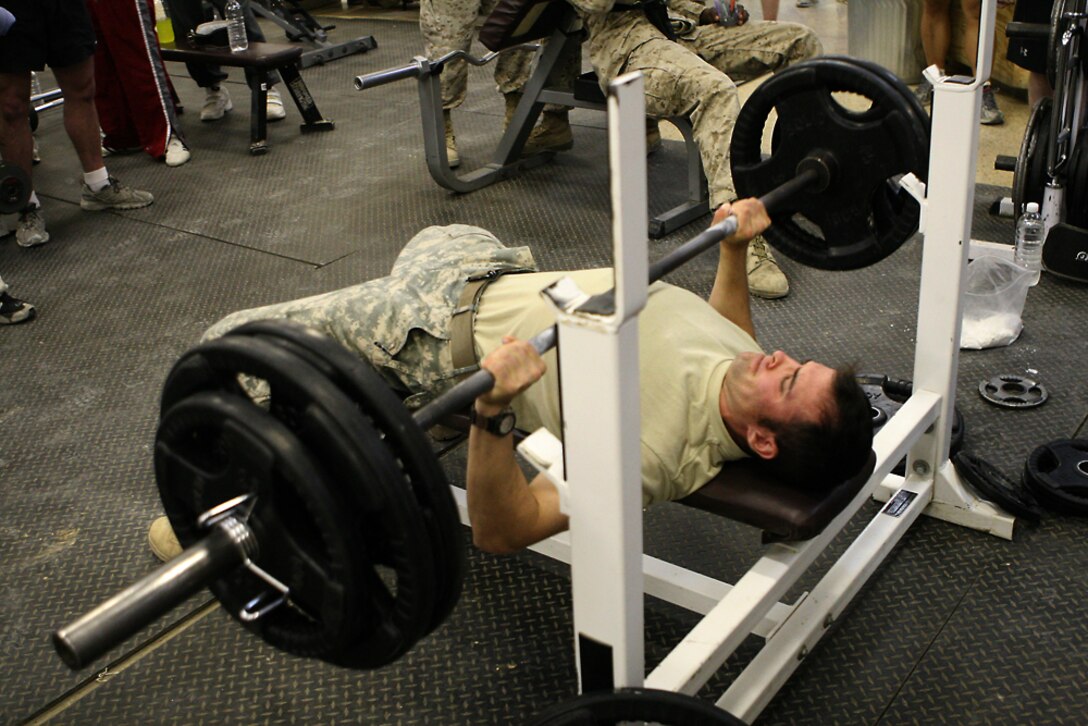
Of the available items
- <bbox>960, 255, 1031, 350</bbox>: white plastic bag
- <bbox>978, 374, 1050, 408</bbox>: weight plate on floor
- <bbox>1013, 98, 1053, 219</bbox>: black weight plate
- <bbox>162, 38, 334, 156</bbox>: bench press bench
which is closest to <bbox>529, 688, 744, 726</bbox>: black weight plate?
<bbox>978, 374, 1050, 408</bbox>: weight plate on floor

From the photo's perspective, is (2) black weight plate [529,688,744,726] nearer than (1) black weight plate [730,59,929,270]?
Yes

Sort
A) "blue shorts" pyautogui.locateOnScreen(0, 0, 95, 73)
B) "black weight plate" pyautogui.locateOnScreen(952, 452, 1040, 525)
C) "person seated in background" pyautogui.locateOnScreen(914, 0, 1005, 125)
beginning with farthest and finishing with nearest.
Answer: "person seated in background" pyautogui.locateOnScreen(914, 0, 1005, 125), "blue shorts" pyautogui.locateOnScreen(0, 0, 95, 73), "black weight plate" pyautogui.locateOnScreen(952, 452, 1040, 525)

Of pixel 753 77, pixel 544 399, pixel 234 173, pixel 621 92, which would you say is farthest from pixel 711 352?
pixel 234 173

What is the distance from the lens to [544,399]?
65.0 inches

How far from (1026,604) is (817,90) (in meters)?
0.94

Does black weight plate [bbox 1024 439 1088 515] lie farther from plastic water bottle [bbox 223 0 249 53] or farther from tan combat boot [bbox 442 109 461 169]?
plastic water bottle [bbox 223 0 249 53]

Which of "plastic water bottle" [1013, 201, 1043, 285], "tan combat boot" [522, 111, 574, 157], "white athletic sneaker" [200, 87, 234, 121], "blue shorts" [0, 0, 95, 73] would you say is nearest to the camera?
"plastic water bottle" [1013, 201, 1043, 285]

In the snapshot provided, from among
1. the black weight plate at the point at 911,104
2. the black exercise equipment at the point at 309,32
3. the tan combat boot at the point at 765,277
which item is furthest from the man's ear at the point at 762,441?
the black exercise equipment at the point at 309,32

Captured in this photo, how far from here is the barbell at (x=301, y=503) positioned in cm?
103

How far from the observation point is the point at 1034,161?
9.38 feet

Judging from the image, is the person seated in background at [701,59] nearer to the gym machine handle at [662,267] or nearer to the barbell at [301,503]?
the gym machine handle at [662,267]

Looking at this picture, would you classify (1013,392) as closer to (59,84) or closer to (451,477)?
(451,477)

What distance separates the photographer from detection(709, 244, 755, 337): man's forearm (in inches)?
72.0

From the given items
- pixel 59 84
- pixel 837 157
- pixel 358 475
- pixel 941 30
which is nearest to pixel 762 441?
pixel 837 157
